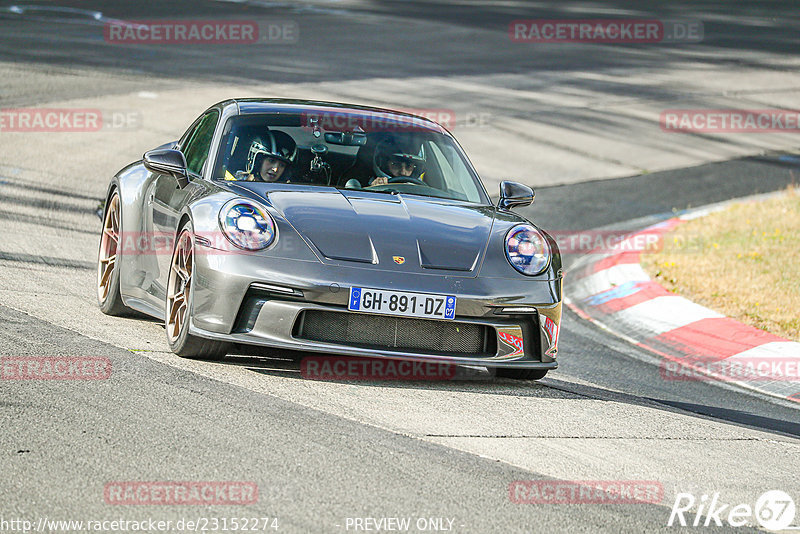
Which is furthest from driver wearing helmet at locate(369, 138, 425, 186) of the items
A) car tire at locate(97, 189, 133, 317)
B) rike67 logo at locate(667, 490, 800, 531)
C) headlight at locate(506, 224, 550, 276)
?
rike67 logo at locate(667, 490, 800, 531)

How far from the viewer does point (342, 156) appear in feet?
22.2

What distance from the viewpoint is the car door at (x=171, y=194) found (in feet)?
20.9

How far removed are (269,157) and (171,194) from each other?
58 cm

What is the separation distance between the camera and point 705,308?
9.04 meters

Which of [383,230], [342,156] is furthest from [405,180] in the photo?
[383,230]

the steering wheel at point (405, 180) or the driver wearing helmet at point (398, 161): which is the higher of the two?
the driver wearing helmet at point (398, 161)

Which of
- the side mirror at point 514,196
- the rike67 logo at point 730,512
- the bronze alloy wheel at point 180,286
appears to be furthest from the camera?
the side mirror at point 514,196

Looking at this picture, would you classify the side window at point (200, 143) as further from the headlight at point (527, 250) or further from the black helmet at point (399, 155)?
the headlight at point (527, 250)

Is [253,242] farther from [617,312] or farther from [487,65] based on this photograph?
[487,65]

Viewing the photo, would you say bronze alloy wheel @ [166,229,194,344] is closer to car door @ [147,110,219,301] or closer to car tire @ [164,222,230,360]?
car tire @ [164,222,230,360]

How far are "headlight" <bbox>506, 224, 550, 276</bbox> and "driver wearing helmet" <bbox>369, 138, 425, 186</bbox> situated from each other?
0.92 metres

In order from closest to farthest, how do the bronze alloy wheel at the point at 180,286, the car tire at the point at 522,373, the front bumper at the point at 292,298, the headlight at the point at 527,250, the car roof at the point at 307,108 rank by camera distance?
the front bumper at the point at 292,298, the bronze alloy wheel at the point at 180,286, the headlight at the point at 527,250, the car tire at the point at 522,373, the car roof at the point at 307,108

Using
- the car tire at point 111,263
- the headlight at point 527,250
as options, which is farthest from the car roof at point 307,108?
the headlight at point 527,250

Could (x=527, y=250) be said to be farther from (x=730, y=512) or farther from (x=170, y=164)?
(x=730, y=512)
